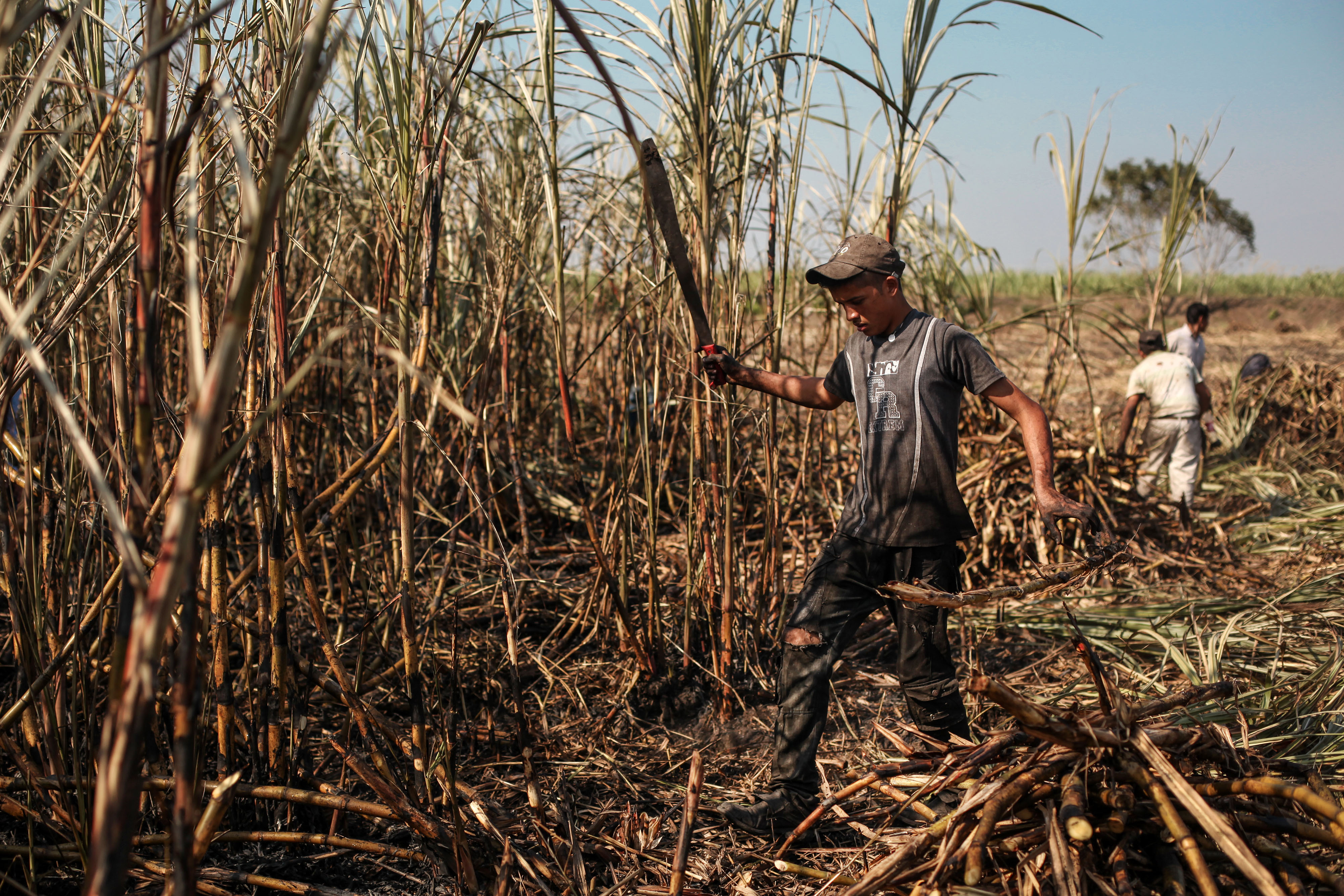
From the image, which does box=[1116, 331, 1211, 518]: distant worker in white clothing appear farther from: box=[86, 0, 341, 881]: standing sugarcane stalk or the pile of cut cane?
box=[86, 0, 341, 881]: standing sugarcane stalk

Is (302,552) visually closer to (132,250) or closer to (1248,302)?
(132,250)

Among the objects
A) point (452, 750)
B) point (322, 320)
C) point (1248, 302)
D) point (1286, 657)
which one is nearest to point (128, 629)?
point (452, 750)

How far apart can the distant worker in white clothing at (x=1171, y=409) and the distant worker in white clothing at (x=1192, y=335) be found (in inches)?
20.2

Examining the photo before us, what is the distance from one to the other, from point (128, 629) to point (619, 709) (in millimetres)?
1522

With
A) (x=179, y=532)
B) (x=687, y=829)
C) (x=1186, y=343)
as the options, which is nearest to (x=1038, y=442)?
(x=687, y=829)

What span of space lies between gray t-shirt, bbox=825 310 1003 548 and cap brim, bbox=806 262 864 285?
6.9 inches

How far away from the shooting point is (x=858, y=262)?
1.73m

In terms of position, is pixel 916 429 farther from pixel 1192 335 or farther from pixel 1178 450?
pixel 1192 335

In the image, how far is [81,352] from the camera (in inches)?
58.4

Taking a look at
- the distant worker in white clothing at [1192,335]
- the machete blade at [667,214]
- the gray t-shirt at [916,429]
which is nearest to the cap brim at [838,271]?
the gray t-shirt at [916,429]

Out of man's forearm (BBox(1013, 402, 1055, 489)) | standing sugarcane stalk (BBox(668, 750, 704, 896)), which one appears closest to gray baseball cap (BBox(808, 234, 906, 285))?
man's forearm (BBox(1013, 402, 1055, 489))

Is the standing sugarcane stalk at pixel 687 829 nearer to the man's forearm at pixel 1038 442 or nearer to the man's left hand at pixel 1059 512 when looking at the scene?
the man's left hand at pixel 1059 512

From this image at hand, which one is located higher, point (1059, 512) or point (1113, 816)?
point (1059, 512)

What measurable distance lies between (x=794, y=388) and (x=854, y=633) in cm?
55
